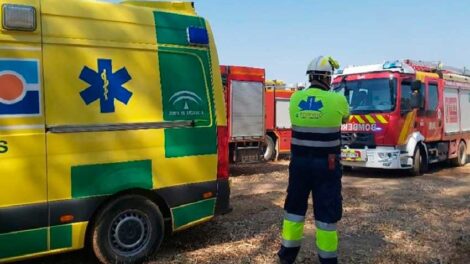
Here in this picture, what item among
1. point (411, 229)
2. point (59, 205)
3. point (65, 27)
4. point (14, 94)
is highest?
point (65, 27)

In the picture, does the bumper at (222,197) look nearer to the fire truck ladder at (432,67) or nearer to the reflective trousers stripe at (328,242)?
the reflective trousers stripe at (328,242)

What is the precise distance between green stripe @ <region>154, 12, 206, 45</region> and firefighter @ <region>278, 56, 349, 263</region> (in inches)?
54.2

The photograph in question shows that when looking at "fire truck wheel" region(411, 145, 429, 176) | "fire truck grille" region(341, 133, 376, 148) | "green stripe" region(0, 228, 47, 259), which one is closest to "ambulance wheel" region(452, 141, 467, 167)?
"fire truck wheel" region(411, 145, 429, 176)

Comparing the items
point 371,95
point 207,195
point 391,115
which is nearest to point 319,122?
point 207,195

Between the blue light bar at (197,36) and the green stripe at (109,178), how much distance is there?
54.5 inches

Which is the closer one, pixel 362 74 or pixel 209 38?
pixel 209 38

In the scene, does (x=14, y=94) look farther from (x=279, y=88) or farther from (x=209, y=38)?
(x=279, y=88)

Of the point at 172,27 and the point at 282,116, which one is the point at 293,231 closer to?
the point at 172,27

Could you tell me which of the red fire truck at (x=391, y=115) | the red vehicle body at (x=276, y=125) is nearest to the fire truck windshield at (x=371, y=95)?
the red fire truck at (x=391, y=115)

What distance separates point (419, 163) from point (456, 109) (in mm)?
3082

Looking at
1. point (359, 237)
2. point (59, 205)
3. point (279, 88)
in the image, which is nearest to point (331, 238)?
point (359, 237)

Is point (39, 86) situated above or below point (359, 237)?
above

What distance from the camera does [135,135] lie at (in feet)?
15.9

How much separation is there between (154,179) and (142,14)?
1645 millimetres
